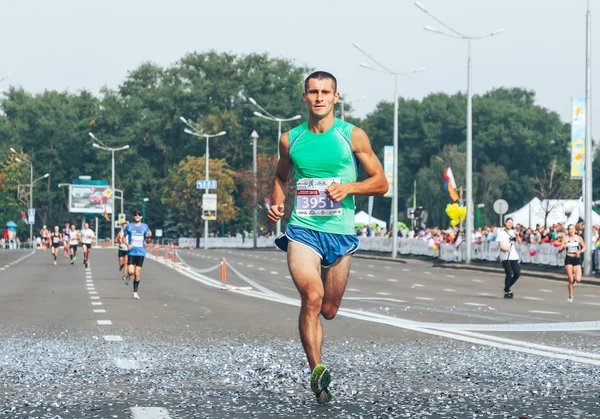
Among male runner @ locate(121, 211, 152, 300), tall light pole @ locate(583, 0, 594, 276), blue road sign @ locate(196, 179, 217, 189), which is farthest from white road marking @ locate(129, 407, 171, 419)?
blue road sign @ locate(196, 179, 217, 189)

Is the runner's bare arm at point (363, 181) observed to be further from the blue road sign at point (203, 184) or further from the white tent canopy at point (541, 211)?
the blue road sign at point (203, 184)

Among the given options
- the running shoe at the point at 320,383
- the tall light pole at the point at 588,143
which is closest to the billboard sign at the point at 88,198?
the tall light pole at the point at 588,143

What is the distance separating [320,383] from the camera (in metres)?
7.88

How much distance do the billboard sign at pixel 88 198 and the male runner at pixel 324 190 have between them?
106m

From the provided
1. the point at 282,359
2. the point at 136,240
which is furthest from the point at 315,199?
the point at 136,240

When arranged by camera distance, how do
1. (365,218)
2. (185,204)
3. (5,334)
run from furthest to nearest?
(185,204) < (365,218) < (5,334)

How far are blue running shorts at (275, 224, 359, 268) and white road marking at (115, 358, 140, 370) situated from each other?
2334 mm

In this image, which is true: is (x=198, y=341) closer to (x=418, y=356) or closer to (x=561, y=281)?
(x=418, y=356)

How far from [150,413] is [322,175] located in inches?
79.2

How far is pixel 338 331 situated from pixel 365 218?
260ft

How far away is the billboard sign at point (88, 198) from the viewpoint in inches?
4515

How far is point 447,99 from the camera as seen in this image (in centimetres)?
12781

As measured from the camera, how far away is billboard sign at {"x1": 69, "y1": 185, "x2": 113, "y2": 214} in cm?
11469

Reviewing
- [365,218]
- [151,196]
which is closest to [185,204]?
[151,196]
